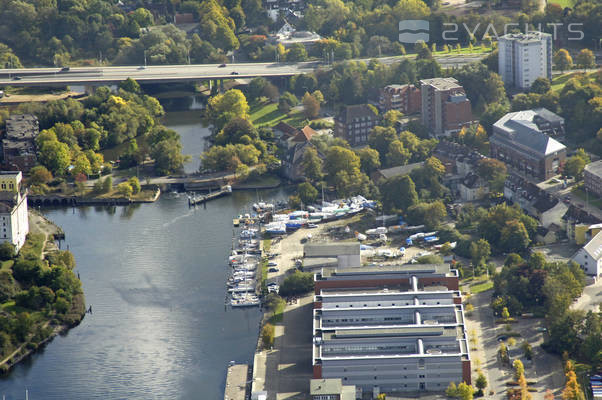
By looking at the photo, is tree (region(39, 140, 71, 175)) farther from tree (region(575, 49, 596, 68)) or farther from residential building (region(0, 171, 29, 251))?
tree (region(575, 49, 596, 68))

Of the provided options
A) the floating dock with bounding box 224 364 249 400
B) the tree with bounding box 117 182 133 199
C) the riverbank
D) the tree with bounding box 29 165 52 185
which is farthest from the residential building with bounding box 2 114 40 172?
the floating dock with bounding box 224 364 249 400

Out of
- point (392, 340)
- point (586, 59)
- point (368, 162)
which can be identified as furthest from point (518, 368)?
point (586, 59)

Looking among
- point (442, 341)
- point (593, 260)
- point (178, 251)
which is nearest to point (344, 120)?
point (178, 251)

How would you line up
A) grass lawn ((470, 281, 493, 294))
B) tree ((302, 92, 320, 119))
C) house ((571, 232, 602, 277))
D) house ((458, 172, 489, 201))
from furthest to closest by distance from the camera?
tree ((302, 92, 320, 119)) → house ((458, 172, 489, 201)) → house ((571, 232, 602, 277)) → grass lawn ((470, 281, 493, 294))

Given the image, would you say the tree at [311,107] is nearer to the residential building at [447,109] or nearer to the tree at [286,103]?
the tree at [286,103]

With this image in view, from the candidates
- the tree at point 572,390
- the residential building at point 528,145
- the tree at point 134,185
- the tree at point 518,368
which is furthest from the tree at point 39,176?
the tree at point 572,390

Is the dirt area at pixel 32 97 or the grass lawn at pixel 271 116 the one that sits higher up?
the dirt area at pixel 32 97
